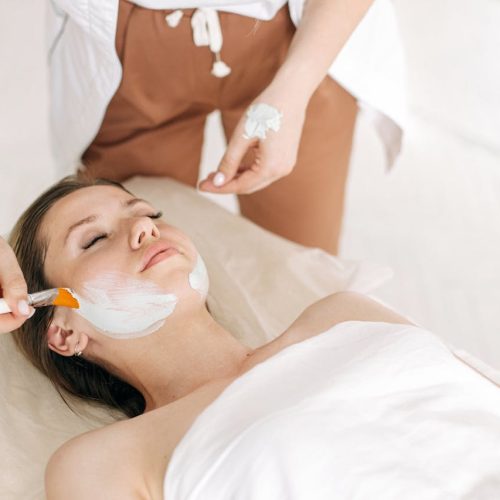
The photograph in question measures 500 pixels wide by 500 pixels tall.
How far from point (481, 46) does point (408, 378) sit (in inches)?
71.7

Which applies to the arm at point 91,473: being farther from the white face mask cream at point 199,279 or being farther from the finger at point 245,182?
the finger at point 245,182

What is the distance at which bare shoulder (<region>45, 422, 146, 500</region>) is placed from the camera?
4.01 ft

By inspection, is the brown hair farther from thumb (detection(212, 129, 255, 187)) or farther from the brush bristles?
thumb (detection(212, 129, 255, 187))

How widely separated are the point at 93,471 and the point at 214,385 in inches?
9.2

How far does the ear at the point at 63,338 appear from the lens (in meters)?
1.45

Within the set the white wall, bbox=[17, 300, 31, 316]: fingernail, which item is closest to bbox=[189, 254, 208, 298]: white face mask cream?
bbox=[17, 300, 31, 316]: fingernail

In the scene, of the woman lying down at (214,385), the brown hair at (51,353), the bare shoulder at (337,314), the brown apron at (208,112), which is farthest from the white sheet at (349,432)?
the brown apron at (208,112)

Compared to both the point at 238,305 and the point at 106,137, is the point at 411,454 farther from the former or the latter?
the point at 106,137

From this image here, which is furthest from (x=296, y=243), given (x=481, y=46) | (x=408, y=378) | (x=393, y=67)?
(x=481, y=46)

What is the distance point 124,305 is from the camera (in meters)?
1.40

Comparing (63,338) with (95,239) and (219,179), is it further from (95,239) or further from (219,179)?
(219,179)

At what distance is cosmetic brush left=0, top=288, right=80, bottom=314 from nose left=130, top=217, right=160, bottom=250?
0.43 feet

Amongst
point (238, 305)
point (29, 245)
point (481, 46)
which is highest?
point (481, 46)

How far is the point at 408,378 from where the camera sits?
129 cm
